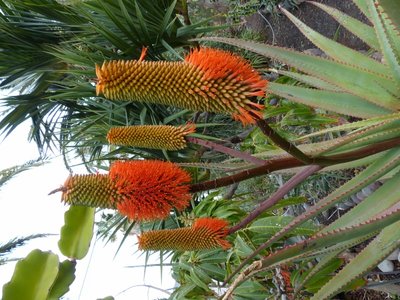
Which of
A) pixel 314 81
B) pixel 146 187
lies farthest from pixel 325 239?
pixel 314 81

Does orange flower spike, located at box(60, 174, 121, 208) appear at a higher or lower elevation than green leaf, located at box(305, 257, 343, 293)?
higher

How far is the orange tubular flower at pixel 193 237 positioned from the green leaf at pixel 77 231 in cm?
20

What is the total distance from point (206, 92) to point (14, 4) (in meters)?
1.69

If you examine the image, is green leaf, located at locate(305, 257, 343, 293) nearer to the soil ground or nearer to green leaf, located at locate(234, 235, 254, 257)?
green leaf, located at locate(234, 235, 254, 257)

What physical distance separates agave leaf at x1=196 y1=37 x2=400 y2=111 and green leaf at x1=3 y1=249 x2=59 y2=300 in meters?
Result: 0.61

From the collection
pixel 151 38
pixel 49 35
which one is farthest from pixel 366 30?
pixel 49 35

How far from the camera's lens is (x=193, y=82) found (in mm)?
635

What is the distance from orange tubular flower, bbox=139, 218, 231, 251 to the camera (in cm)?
90

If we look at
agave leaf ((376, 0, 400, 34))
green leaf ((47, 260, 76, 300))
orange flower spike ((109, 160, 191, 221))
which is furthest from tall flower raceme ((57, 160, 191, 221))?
agave leaf ((376, 0, 400, 34))

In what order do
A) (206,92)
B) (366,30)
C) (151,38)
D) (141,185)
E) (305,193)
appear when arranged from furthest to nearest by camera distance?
(305,193), (151,38), (366,30), (141,185), (206,92)

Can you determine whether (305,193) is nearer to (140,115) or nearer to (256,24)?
(140,115)

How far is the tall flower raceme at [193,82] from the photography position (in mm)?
635

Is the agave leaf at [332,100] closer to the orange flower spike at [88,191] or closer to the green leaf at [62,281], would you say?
the orange flower spike at [88,191]

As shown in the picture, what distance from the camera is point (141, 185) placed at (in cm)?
77
